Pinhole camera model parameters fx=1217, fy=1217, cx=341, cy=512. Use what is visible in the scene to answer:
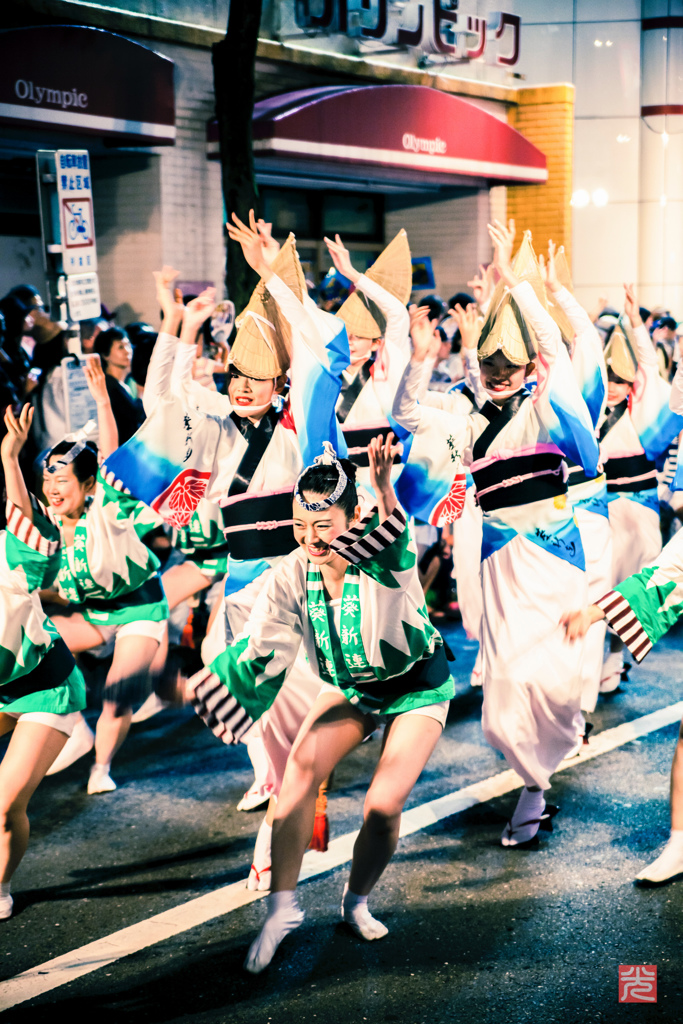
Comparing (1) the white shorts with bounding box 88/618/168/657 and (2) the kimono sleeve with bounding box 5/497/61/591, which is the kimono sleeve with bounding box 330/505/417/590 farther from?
(1) the white shorts with bounding box 88/618/168/657

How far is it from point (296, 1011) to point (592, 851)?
5.28 ft

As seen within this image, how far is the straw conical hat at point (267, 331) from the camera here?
488cm

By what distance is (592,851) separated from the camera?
472cm

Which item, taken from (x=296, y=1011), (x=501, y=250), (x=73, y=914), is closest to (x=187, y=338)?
(x=501, y=250)

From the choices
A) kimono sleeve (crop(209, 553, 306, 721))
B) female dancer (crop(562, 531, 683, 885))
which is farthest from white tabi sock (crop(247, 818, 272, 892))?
female dancer (crop(562, 531, 683, 885))

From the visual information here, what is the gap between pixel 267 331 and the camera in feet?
16.1

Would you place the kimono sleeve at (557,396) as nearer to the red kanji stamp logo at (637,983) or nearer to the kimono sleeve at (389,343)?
the kimono sleeve at (389,343)

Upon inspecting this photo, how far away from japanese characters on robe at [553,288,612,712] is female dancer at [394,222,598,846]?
34 centimetres

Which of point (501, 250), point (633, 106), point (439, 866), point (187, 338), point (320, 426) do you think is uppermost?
point (633, 106)

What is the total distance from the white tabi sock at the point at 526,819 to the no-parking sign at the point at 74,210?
14.6 ft

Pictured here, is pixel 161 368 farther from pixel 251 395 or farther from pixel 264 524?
pixel 264 524

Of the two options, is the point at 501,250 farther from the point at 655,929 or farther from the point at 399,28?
the point at 399,28

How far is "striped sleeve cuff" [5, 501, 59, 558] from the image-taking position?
4281 mm

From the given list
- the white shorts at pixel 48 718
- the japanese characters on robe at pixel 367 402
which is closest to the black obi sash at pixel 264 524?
the white shorts at pixel 48 718
